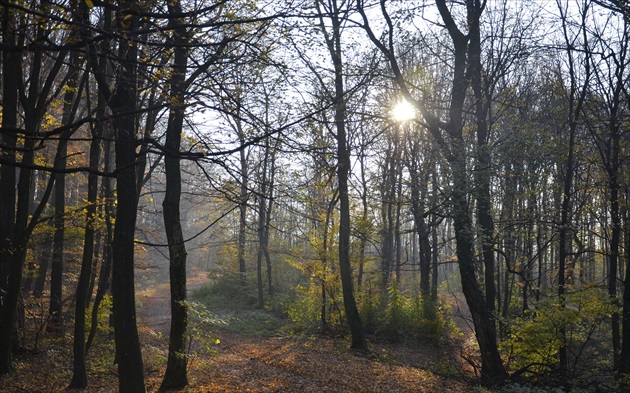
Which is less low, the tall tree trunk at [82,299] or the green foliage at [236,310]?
the tall tree trunk at [82,299]

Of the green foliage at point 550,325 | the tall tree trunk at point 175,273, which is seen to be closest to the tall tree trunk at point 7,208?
the tall tree trunk at point 175,273

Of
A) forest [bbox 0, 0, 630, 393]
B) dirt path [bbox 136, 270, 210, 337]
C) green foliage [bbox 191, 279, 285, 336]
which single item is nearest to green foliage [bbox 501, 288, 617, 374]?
forest [bbox 0, 0, 630, 393]

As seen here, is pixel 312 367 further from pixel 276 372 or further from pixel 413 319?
pixel 413 319

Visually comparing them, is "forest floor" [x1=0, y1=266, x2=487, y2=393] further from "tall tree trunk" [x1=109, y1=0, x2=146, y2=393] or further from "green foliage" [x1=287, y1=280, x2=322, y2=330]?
"tall tree trunk" [x1=109, y1=0, x2=146, y2=393]

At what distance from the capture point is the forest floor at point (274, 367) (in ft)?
31.4

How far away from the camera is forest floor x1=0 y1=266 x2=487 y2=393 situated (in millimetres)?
9586

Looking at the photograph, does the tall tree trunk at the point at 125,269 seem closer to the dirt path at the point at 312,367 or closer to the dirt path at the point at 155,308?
the dirt path at the point at 312,367

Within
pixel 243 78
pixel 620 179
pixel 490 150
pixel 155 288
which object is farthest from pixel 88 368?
pixel 155 288

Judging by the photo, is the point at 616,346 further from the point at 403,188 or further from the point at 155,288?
the point at 155,288

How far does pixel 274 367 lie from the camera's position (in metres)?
12.1

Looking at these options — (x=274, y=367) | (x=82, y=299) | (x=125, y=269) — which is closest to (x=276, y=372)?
(x=274, y=367)

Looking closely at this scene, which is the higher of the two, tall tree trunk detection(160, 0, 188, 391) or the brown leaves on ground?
tall tree trunk detection(160, 0, 188, 391)

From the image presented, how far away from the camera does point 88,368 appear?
10.9m

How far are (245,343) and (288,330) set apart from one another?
7.32 ft
